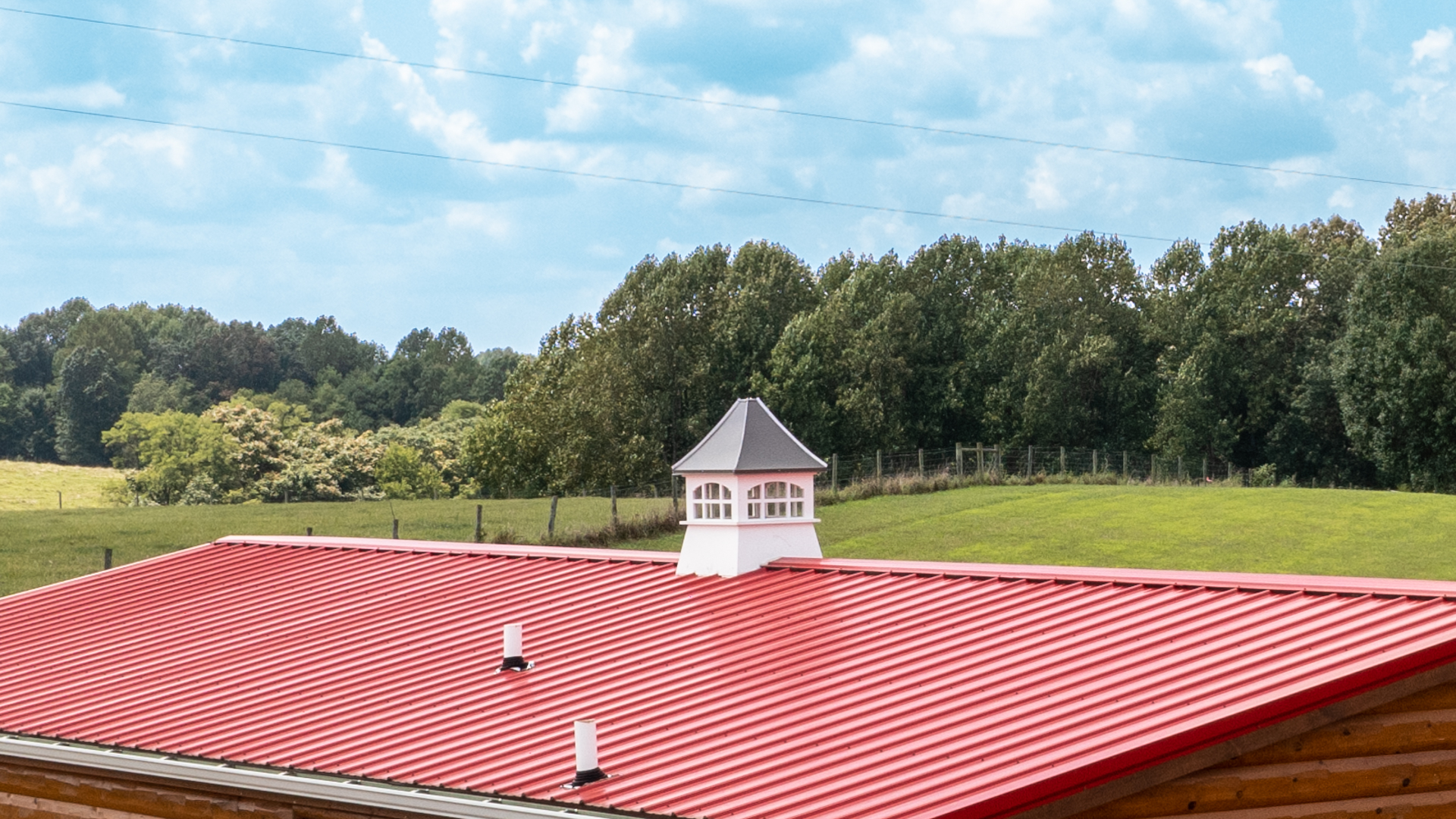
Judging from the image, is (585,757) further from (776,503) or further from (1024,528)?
(1024,528)

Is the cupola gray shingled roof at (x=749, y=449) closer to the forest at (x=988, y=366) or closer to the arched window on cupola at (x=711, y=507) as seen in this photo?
the arched window on cupola at (x=711, y=507)

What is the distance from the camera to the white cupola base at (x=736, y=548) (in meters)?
12.6

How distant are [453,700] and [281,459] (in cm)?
6158

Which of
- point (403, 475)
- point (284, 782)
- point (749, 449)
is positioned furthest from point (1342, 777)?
point (403, 475)

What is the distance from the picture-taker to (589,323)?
6512cm

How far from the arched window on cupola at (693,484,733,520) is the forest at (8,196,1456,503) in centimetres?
4301

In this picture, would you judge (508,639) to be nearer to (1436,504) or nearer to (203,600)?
(203,600)

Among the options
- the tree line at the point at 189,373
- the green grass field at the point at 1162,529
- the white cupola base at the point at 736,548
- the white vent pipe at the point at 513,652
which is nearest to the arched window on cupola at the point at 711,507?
the white cupola base at the point at 736,548

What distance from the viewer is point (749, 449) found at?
511 inches

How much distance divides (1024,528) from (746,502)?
21439 mm

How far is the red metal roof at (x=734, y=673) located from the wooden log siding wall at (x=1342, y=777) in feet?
0.92

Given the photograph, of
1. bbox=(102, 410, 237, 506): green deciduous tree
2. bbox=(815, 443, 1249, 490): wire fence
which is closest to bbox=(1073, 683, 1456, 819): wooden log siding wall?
bbox=(815, 443, 1249, 490): wire fence

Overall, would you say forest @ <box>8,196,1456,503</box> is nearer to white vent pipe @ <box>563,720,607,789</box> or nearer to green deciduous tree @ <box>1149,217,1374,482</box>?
green deciduous tree @ <box>1149,217,1374,482</box>

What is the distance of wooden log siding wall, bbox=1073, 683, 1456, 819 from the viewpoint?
7363 mm
